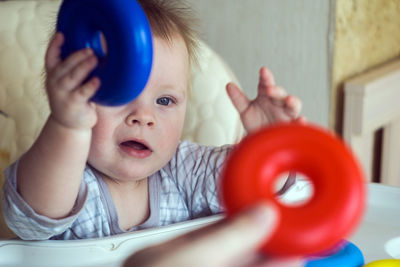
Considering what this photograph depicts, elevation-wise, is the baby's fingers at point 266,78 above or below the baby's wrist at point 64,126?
above

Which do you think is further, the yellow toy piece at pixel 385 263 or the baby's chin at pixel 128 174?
the baby's chin at pixel 128 174

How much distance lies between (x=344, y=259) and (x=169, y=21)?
0.36 metres

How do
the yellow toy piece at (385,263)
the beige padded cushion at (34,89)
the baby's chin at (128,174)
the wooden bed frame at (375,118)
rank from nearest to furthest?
the yellow toy piece at (385,263) → the baby's chin at (128,174) → the beige padded cushion at (34,89) → the wooden bed frame at (375,118)

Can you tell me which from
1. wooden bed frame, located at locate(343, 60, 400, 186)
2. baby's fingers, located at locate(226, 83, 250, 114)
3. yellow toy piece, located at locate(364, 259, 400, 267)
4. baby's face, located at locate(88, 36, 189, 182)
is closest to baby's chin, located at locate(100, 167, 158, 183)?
baby's face, located at locate(88, 36, 189, 182)

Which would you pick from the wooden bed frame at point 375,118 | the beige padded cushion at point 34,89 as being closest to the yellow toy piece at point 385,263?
the beige padded cushion at point 34,89

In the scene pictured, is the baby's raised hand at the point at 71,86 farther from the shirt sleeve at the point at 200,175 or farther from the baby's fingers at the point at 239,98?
the shirt sleeve at the point at 200,175

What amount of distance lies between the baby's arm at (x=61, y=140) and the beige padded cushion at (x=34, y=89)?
302 mm

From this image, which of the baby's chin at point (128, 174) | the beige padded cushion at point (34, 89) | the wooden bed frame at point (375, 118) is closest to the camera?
the baby's chin at point (128, 174)

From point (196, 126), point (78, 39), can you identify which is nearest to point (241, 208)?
point (78, 39)

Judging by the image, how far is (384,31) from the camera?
1.50m

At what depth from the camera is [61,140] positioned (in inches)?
20.1

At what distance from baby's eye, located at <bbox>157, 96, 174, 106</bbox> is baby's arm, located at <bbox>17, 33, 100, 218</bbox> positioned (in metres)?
0.17

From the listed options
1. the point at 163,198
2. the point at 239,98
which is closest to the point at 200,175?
the point at 163,198

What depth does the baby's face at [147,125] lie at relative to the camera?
2.11 feet
